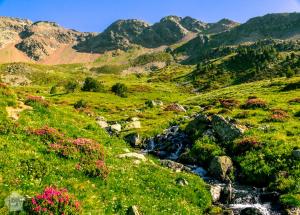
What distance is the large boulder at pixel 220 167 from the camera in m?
32.4

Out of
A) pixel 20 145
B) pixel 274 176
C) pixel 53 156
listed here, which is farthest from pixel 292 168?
pixel 20 145

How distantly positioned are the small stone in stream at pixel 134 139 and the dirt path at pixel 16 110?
16653 mm

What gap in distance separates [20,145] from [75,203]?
747cm

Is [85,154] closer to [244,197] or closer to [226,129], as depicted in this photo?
[244,197]

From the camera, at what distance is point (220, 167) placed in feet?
108

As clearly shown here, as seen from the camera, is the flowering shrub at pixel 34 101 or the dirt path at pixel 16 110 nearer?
the dirt path at pixel 16 110

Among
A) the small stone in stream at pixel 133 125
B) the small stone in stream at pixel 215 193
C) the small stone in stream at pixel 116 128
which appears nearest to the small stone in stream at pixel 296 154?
the small stone in stream at pixel 215 193

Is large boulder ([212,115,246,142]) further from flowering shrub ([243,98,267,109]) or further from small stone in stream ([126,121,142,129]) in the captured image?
flowering shrub ([243,98,267,109])

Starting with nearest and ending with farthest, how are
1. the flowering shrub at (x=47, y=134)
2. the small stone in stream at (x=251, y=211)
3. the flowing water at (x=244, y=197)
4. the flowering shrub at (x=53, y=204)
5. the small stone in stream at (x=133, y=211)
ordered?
the flowering shrub at (x=53, y=204) < the small stone in stream at (x=133, y=211) < the small stone in stream at (x=251, y=211) < the flowing water at (x=244, y=197) < the flowering shrub at (x=47, y=134)

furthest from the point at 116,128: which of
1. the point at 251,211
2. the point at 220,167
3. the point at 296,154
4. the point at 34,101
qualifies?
the point at 251,211

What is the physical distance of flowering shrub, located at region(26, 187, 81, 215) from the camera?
17938 millimetres

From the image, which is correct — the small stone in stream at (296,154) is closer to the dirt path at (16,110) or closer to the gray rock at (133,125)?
the dirt path at (16,110)

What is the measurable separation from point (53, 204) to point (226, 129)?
26649mm

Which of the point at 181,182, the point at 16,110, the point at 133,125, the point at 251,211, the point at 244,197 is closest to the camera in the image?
the point at 251,211
